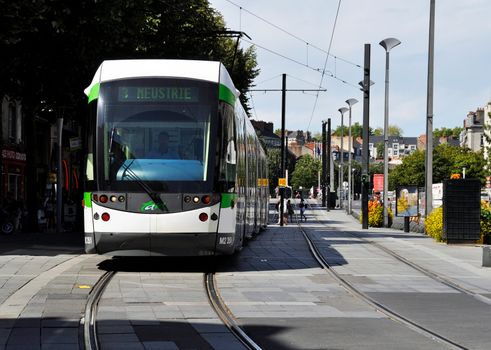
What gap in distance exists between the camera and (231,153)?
15008mm

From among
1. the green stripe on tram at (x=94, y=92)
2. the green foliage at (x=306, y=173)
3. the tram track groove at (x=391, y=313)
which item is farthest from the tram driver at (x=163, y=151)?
the green foliage at (x=306, y=173)

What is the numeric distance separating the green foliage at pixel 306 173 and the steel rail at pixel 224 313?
130m

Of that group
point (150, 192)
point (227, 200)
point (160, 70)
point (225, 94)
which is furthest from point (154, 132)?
point (227, 200)

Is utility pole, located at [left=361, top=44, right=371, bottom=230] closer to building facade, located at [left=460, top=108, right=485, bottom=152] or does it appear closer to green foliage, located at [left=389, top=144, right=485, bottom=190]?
green foliage, located at [left=389, top=144, right=485, bottom=190]

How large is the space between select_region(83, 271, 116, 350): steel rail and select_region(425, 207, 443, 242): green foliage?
1590 centimetres

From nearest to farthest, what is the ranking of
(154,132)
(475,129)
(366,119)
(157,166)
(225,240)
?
(157,166)
(154,132)
(225,240)
(366,119)
(475,129)

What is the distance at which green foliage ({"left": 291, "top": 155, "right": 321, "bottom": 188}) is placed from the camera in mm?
143875

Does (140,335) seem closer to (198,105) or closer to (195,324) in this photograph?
(195,324)

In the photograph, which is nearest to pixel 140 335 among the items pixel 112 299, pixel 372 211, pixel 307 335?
pixel 307 335

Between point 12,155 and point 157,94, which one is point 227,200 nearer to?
point 157,94

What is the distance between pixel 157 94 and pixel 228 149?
1.60m

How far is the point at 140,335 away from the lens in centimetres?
838

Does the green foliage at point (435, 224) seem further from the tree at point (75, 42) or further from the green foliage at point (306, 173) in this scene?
the green foliage at point (306, 173)

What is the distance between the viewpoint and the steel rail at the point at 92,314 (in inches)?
310
